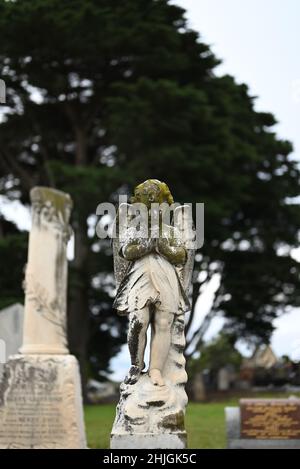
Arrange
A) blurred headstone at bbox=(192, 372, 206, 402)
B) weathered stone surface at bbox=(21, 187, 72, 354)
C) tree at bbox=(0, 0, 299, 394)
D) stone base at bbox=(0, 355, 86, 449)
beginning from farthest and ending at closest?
blurred headstone at bbox=(192, 372, 206, 402)
tree at bbox=(0, 0, 299, 394)
weathered stone surface at bbox=(21, 187, 72, 354)
stone base at bbox=(0, 355, 86, 449)

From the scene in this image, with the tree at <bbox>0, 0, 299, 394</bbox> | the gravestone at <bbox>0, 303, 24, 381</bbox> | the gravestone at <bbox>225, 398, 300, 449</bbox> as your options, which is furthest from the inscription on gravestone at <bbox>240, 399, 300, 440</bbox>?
the tree at <bbox>0, 0, 299, 394</bbox>

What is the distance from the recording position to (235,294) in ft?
72.0

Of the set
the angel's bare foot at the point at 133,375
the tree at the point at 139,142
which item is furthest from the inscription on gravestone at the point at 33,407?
the tree at the point at 139,142

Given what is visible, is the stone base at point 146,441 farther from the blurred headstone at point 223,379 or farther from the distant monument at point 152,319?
the blurred headstone at point 223,379

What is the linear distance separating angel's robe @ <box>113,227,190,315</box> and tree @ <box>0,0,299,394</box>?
1208cm

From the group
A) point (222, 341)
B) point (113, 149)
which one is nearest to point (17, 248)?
point (113, 149)

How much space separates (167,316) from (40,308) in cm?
554

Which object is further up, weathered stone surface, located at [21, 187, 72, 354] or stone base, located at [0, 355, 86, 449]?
weathered stone surface, located at [21, 187, 72, 354]

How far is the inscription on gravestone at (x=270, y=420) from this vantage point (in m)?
12.1

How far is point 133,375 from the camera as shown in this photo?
5.17 meters

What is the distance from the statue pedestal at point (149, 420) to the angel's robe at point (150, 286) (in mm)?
600

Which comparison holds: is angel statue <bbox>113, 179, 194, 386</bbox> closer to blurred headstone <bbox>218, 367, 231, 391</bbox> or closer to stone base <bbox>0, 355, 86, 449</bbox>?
stone base <bbox>0, 355, 86, 449</bbox>

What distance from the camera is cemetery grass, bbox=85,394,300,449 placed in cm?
1210

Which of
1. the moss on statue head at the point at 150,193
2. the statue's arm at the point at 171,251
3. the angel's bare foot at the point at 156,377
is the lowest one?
the angel's bare foot at the point at 156,377
